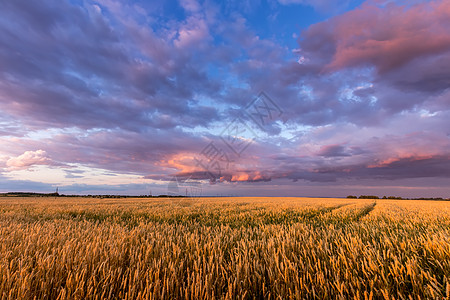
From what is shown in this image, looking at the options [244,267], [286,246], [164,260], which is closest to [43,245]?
[164,260]

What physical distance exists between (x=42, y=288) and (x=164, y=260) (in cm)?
122

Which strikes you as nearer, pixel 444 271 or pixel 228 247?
pixel 444 271

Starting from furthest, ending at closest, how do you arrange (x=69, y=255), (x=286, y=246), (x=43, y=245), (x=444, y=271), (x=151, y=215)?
(x=151, y=215)
(x=43, y=245)
(x=286, y=246)
(x=69, y=255)
(x=444, y=271)

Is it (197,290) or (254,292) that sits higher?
(197,290)

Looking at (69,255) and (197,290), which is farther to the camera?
(69,255)

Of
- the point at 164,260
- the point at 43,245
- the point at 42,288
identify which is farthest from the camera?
the point at 43,245

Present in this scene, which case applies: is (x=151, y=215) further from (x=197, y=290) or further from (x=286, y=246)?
(x=197, y=290)

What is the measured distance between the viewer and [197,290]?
75.7 inches

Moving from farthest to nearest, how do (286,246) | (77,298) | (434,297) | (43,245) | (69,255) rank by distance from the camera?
(43,245)
(286,246)
(69,255)
(77,298)
(434,297)

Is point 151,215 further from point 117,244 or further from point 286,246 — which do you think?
point 286,246

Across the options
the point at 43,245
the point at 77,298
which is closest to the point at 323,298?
the point at 77,298

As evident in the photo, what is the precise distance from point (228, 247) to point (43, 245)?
3160mm

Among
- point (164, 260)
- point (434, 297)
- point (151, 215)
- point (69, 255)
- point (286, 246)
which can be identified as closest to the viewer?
point (434, 297)

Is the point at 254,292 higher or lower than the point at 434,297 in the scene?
lower
